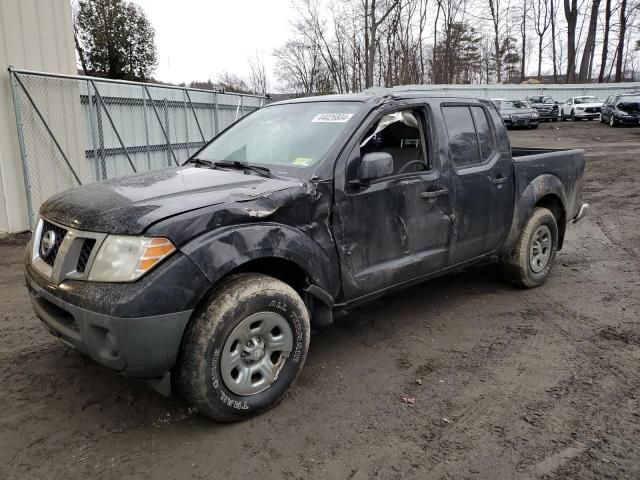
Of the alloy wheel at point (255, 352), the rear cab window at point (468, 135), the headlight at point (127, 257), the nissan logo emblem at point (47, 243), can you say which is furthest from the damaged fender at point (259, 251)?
the rear cab window at point (468, 135)

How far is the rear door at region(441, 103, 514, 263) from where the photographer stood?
444 cm

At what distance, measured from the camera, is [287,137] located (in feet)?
13.1

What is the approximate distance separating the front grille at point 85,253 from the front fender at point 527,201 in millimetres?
3742

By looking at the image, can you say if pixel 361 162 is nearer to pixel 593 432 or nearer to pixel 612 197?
pixel 593 432

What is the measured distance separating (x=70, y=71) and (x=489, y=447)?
28.3ft

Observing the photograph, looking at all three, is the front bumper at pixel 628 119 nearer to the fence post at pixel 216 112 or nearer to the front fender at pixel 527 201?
the fence post at pixel 216 112

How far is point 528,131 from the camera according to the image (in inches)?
1078

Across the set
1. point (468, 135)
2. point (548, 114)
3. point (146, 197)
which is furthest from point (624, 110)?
point (146, 197)

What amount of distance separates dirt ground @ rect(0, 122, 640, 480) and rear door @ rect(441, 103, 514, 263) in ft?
2.32

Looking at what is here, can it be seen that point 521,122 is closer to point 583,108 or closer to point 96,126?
point 583,108

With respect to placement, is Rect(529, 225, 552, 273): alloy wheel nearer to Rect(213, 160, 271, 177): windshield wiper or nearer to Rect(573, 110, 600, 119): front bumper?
Rect(213, 160, 271, 177): windshield wiper

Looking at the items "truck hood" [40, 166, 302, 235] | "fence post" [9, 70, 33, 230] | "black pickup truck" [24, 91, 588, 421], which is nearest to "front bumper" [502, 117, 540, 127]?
"black pickup truck" [24, 91, 588, 421]

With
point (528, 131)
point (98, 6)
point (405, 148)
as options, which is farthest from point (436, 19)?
point (405, 148)

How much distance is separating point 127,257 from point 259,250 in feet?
2.38
